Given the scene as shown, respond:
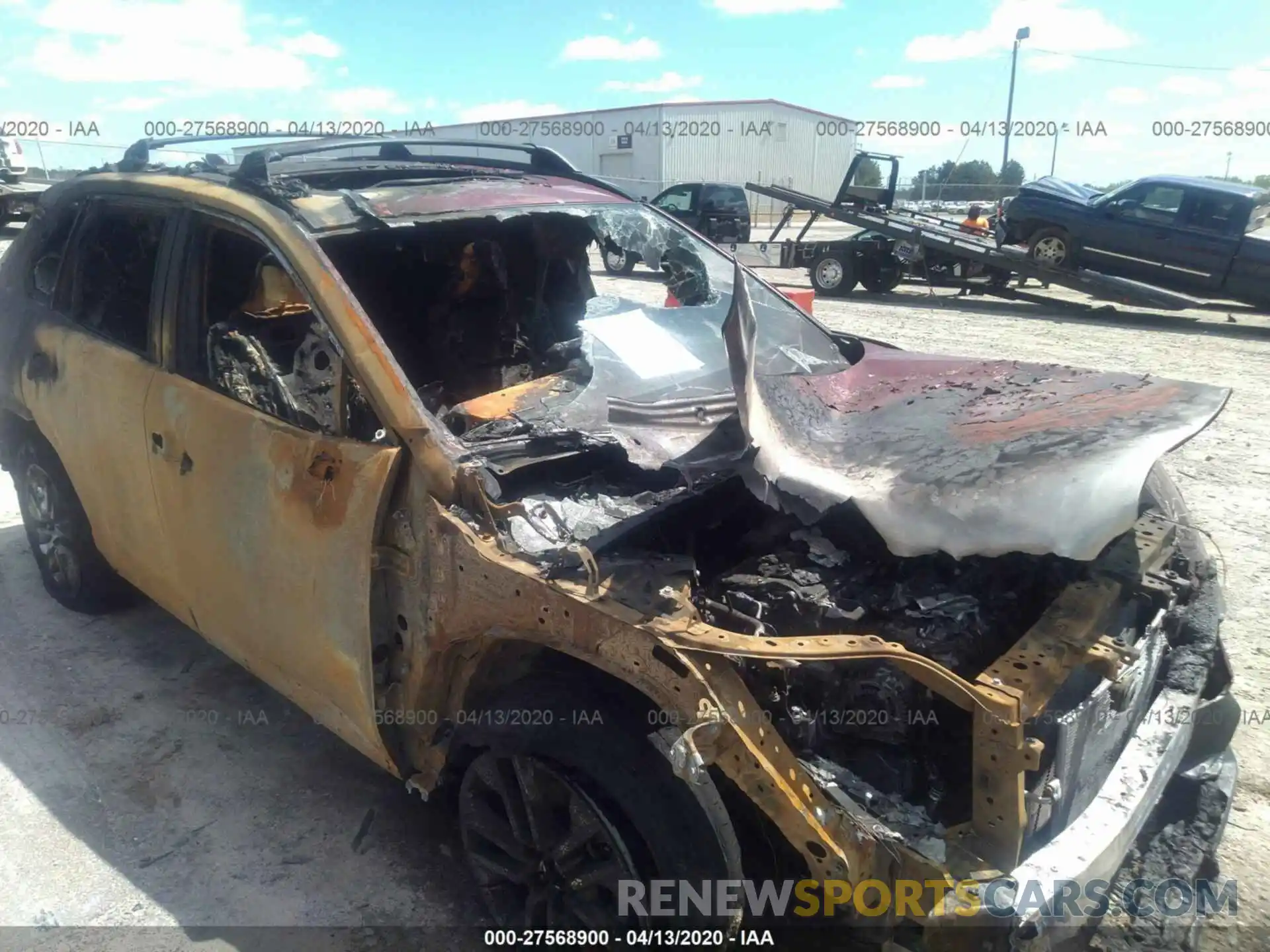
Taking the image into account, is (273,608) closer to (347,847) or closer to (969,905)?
(347,847)

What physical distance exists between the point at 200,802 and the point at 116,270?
207cm

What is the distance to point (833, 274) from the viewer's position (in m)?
14.6

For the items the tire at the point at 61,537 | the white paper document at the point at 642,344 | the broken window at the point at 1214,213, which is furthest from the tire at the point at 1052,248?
the tire at the point at 61,537

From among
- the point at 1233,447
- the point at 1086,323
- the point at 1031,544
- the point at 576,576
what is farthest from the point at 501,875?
the point at 1086,323

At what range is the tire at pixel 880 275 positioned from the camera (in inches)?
564

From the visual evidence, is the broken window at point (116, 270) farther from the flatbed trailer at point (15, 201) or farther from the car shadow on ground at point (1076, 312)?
the flatbed trailer at point (15, 201)

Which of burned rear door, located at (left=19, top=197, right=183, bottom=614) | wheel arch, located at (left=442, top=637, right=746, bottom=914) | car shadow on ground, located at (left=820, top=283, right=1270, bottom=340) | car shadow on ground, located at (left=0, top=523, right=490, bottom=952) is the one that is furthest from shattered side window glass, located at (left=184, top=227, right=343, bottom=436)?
car shadow on ground, located at (left=820, top=283, right=1270, bottom=340)

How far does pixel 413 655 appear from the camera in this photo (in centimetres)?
227

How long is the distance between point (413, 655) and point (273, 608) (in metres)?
0.55

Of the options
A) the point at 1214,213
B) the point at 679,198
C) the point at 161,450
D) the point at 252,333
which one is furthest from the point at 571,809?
the point at 679,198

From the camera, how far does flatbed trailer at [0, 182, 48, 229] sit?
52.7 ft

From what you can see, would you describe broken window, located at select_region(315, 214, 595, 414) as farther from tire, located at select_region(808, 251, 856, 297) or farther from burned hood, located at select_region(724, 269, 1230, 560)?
tire, located at select_region(808, 251, 856, 297)

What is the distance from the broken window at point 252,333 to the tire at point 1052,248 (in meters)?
12.3

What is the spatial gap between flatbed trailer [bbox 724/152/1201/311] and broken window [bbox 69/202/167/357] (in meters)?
9.45
